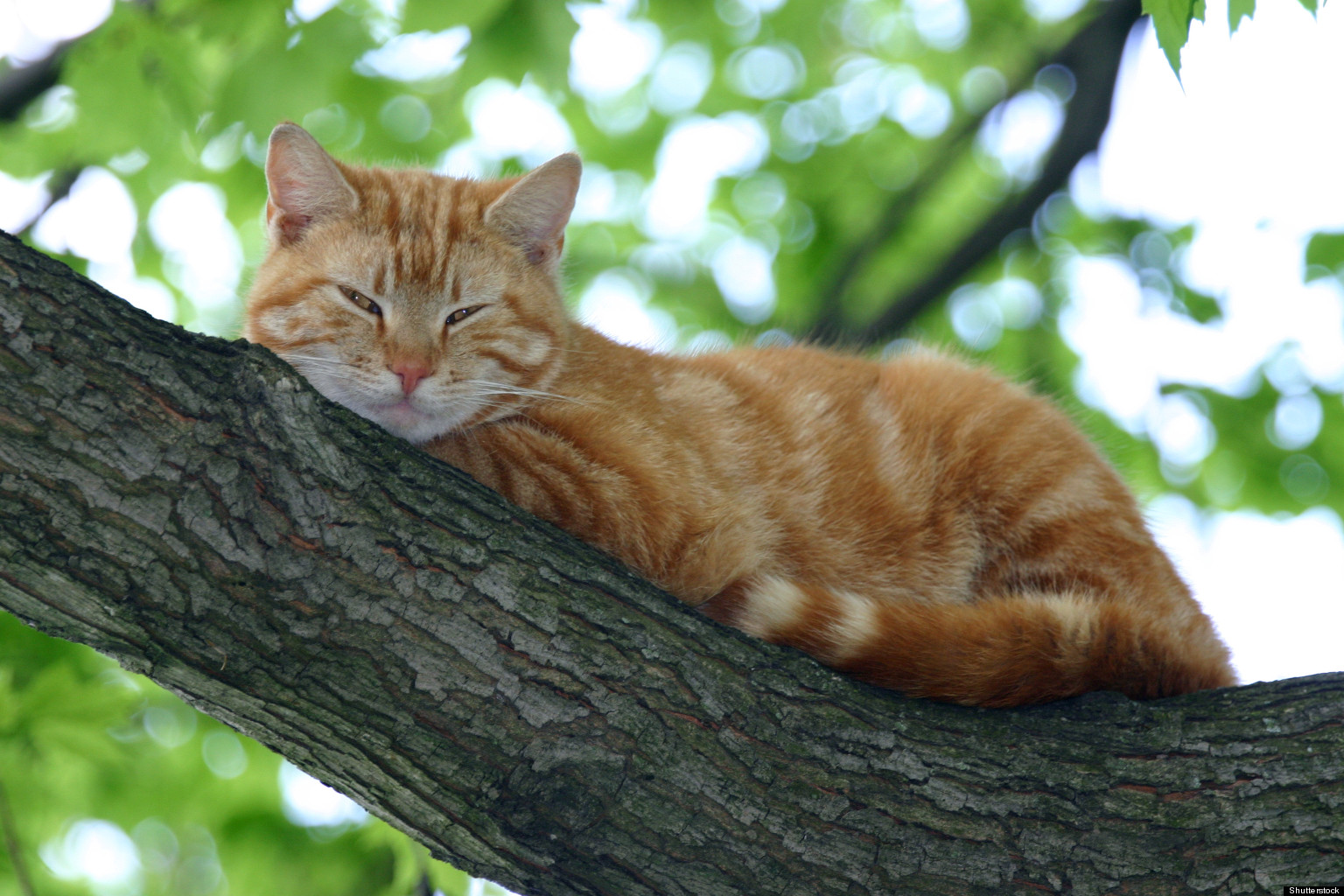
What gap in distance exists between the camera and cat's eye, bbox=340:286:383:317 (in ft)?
8.79

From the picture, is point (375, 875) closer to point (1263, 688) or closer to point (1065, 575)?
point (1065, 575)

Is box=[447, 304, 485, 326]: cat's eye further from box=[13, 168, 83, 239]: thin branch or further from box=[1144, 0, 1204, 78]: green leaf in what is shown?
box=[13, 168, 83, 239]: thin branch

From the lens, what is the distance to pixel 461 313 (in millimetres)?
2793

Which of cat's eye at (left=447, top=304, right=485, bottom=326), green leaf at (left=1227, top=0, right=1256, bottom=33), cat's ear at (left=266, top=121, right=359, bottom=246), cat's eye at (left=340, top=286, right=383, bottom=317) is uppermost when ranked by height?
green leaf at (left=1227, top=0, right=1256, bottom=33)

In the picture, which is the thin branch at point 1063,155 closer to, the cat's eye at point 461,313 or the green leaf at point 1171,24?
the cat's eye at point 461,313

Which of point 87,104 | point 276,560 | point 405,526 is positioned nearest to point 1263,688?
point 405,526

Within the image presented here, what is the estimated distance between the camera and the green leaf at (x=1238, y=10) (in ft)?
7.16

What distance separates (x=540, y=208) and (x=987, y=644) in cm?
172

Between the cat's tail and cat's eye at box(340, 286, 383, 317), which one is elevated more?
cat's eye at box(340, 286, 383, 317)

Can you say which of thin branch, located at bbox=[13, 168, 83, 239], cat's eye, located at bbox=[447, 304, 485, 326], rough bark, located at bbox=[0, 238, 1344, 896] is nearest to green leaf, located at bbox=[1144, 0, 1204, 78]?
rough bark, located at bbox=[0, 238, 1344, 896]

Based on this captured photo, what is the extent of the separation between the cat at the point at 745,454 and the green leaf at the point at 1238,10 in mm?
1309

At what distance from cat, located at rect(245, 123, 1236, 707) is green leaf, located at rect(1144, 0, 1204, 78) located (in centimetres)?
123

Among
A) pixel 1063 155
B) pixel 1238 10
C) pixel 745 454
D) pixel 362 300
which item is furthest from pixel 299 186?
pixel 1063 155

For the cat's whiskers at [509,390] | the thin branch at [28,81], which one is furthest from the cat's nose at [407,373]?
the thin branch at [28,81]
